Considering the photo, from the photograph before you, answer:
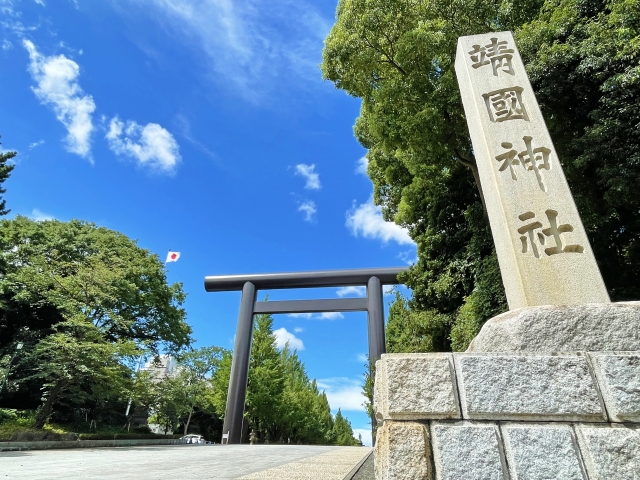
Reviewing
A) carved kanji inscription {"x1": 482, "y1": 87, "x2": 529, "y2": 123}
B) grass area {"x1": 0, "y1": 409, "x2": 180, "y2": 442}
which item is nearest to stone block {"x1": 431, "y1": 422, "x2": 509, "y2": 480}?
carved kanji inscription {"x1": 482, "y1": 87, "x2": 529, "y2": 123}

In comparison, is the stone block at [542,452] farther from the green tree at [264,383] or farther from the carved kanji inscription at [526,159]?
the green tree at [264,383]

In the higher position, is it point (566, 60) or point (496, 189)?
point (566, 60)

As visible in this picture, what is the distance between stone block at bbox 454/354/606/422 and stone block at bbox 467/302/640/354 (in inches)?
6.9

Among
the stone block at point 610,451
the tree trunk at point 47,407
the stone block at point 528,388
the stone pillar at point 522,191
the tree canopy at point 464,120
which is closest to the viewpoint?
the stone block at point 610,451

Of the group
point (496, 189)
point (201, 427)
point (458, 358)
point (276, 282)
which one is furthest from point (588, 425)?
point (201, 427)

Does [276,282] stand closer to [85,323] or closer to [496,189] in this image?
[85,323]

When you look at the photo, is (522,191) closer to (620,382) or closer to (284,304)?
(620,382)

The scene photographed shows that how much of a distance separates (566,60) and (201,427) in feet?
71.5

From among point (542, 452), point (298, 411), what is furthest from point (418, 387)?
point (298, 411)

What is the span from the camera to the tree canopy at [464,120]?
4.84 meters

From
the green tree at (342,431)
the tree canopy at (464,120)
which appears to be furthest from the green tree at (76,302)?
the green tree at (342,431)

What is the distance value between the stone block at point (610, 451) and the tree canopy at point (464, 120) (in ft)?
14.2

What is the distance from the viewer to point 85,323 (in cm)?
896

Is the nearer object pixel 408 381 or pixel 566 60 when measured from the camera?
pixel 408 381
